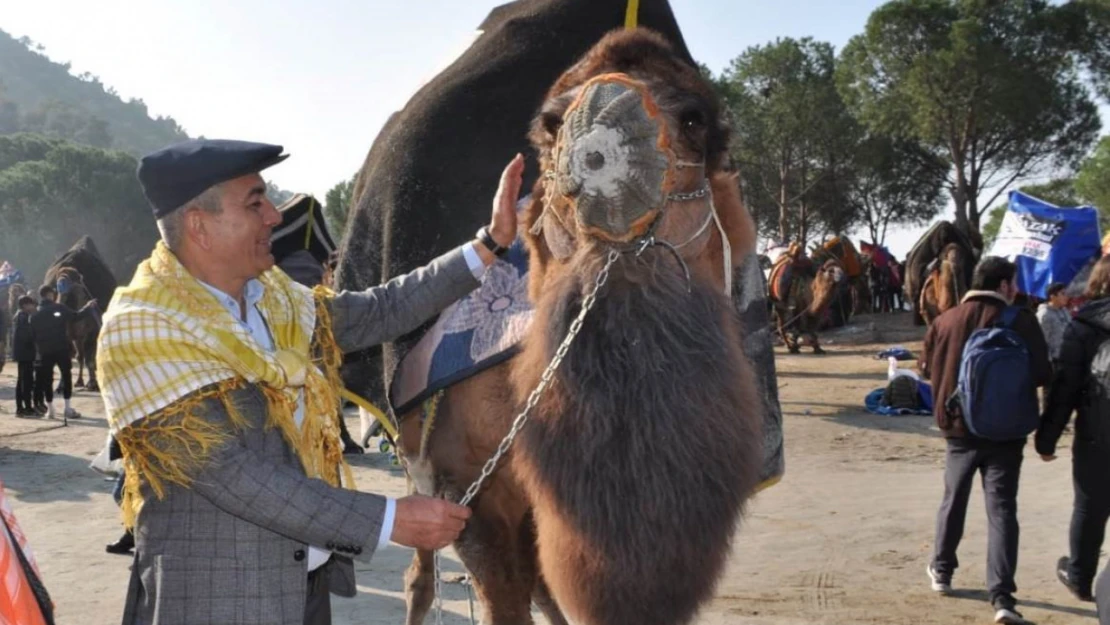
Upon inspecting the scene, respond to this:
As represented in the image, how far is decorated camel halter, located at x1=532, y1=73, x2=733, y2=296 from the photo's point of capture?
2613 mm

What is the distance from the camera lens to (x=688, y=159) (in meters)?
2.88

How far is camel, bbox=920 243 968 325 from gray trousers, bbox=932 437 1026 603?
7735 mm

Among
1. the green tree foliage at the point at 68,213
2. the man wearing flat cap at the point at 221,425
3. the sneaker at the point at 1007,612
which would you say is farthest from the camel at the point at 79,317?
the green tree foliage at the point at 68,213

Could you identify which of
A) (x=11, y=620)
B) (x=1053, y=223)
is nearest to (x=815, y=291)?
(x=1053, y=223)

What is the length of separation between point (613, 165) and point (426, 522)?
1.00 metres

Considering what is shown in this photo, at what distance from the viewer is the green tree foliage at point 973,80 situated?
31.3 meters

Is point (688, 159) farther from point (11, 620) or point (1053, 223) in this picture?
point (1053, 223)

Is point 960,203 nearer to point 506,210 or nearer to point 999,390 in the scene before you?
point 999,390

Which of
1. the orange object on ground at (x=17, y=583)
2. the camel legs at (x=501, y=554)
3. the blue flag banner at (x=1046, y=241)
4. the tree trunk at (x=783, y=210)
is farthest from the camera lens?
the tree trunk at (x=783, y=210)

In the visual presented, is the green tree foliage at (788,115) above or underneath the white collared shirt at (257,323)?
above

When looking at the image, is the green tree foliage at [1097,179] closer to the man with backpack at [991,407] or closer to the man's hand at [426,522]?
the man with backpack at [991,407]

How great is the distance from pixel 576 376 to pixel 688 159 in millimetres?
744

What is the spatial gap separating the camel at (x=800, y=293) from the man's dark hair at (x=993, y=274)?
45.1 feet

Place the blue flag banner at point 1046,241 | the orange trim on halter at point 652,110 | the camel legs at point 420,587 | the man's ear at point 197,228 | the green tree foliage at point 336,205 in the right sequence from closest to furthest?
1. the man's ear at point 197,228
2. the orange trim on halter at point 652,110
3. the camel legs at point 420,587
4. the blue flag banner at point 1046,241
5. the green tree foliage at point 336,205
